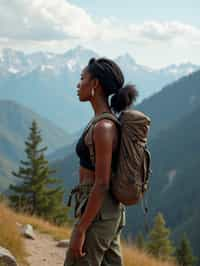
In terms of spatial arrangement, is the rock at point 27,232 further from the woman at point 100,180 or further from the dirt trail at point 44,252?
the woman at point 100,180

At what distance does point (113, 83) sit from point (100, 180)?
879 mm

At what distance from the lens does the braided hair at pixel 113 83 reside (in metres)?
4.31

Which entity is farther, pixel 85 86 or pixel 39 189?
pixel 39 189

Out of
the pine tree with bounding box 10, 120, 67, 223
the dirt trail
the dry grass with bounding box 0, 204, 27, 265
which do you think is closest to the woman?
the dry grass with bounding box 0, 204, 27, 265

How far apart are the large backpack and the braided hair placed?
251 mm

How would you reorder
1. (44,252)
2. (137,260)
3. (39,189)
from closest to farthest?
(137,260) → (44,252) → (39,189)

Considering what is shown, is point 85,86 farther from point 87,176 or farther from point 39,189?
point 39,189

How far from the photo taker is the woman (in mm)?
4086

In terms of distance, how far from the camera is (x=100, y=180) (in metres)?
4.09

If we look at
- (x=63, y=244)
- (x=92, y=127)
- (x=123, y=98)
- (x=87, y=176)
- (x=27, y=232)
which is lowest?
(x=87, y=176)

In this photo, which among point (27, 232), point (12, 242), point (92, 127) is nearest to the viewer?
point (92, 127)

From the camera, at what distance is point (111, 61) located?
172 inches

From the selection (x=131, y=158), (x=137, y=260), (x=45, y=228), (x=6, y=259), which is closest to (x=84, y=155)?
(x=131, y=158)

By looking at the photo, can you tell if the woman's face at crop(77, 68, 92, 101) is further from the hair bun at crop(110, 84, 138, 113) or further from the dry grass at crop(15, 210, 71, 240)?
the dry grass at crop(15, 210, 71, 240)
